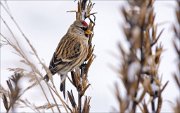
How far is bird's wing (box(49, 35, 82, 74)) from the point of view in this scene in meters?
4.16

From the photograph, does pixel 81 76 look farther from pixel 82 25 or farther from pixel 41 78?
pixel 82 25

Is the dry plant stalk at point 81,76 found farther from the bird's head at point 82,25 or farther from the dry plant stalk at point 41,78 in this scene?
the bird's head at point 82,25

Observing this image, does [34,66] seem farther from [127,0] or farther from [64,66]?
[64,66]

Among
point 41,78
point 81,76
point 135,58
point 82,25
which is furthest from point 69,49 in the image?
point 135,58

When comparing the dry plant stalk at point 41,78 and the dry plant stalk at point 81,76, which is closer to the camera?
the dry plant stalk at point 41,78

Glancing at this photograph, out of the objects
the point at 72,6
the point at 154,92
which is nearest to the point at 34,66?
the point at 154,92

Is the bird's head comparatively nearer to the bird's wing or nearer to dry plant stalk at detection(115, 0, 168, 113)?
the bird's wing

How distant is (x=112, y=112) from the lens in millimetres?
1246

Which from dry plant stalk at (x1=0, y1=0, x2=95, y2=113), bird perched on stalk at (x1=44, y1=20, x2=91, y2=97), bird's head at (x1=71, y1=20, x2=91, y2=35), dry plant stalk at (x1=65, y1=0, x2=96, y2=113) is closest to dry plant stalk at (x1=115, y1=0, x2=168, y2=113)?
dry plant stalk at (x1=0, y1=0, x2=95, y2=113)

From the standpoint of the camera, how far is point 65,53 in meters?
4.49

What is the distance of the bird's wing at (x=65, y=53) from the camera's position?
4.16m

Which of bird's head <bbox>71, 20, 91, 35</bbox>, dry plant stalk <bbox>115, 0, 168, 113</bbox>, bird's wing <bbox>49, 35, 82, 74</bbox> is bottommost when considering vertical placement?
bird's wing <bbox>49, 35, 82, 74</bbox>

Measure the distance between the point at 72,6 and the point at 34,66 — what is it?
22.1 feet

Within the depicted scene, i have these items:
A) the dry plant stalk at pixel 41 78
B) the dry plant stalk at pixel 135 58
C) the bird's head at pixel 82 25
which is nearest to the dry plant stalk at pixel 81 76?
the dry plant stalk at pixel 41 78
